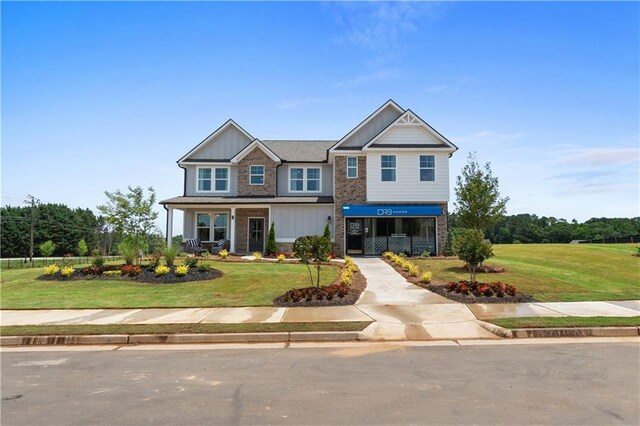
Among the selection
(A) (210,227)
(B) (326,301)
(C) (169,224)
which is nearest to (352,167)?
(A) (210,227)

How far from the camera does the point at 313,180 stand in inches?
1103

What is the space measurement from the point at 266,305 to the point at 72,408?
680 centimetres

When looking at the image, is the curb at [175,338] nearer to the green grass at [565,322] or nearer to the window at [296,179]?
the green grass at [565,322]

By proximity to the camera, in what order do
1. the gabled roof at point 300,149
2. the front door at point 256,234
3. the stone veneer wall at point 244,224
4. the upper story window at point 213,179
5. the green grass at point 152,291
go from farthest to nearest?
the gabled roof at point 300,149
the upper story window at point 213,179
the front door at point 256,234
the stone veneer wall at point 244,224
the green grass at point 152,291

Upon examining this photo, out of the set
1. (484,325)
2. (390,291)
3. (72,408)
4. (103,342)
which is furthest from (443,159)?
(72,408)

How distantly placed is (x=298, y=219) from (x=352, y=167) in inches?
192

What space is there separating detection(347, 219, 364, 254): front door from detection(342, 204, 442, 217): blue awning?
54.9 inches

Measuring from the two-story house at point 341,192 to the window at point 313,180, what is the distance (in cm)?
7

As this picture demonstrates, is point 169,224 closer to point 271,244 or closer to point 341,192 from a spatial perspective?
point 271,244

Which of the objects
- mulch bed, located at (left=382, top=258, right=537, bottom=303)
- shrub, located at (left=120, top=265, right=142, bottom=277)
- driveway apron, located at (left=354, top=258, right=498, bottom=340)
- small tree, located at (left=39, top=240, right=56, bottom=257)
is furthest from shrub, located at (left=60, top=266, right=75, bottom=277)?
small tree, located at (left=39, top=240, right=56, bottom=257)

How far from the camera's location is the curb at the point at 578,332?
8398 millimetres

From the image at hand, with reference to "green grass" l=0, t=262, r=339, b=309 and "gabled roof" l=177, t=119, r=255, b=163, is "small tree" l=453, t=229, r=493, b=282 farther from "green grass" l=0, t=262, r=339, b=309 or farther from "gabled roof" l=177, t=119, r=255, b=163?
"gabled roof" l=177, t=119, r=255, b=163

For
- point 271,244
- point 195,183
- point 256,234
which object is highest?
point 195,183

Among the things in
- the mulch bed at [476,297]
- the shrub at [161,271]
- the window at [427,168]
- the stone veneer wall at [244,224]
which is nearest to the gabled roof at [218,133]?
the stone veneer wall at [244,224]
